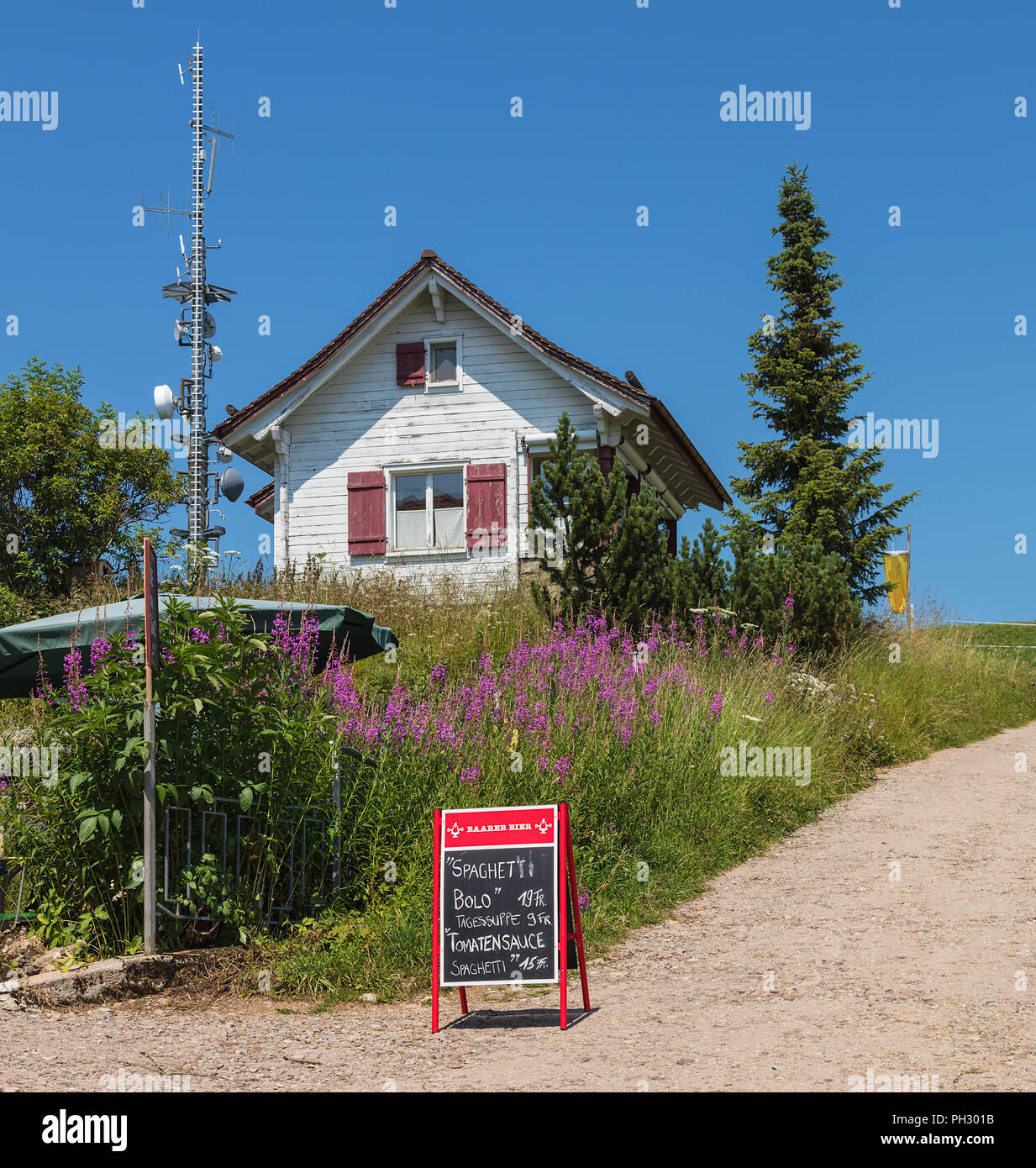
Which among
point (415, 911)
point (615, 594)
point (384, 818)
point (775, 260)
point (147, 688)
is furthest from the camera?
point (775, 260)

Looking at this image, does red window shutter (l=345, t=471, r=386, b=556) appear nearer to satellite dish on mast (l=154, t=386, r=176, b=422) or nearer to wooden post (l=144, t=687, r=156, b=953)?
satellite dish on mast (l=154, t=386, r=176, b=422)

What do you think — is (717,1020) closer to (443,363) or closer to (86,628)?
(86,628)

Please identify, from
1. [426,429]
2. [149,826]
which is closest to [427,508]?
[426,429]

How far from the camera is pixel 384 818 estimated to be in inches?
320

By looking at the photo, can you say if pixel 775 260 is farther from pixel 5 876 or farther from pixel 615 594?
pixel 5 876

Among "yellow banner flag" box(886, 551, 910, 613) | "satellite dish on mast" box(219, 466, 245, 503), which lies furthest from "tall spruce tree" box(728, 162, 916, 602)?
"satellite dish on mast" box(219, 466, 245, 503)

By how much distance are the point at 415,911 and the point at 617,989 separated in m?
1.37

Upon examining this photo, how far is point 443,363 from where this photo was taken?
22953mm

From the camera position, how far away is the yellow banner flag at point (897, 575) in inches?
910

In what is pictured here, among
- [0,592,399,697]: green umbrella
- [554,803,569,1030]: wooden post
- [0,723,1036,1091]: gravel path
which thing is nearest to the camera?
[0,723,1036,1091]: gravel path

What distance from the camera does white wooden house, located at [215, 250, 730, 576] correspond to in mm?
21969

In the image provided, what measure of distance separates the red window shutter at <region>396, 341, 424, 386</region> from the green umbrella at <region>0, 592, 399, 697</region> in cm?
1380

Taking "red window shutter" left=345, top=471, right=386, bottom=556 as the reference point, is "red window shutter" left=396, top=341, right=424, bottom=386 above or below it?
above
